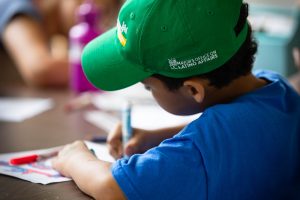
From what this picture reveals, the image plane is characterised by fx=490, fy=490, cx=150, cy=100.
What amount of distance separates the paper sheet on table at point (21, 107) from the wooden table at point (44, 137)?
0.03 m

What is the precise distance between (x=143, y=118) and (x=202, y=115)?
54 centimetres

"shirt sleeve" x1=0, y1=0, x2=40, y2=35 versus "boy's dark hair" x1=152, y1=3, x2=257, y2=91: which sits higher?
"shirt sleeve" x1=0, y1=0, x2=40, y2=35

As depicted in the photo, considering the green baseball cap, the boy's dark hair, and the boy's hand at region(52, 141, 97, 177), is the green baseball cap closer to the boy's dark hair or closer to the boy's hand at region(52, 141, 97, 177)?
the boy's dark hair

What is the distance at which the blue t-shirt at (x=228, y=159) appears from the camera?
0.77m

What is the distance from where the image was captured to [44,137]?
1.21 m

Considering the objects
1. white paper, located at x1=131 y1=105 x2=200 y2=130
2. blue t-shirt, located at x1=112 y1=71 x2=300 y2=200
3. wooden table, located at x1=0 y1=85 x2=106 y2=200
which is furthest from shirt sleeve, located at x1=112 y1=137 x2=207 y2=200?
white paper, located at x1=131 y1=105 x2=200 y2=130

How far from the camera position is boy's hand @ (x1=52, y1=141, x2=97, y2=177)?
908 mm

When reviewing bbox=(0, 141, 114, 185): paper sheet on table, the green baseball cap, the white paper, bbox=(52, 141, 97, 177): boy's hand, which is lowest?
the white paper

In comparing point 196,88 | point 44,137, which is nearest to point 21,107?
point 44,137

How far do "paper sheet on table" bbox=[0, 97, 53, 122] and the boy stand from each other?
19.7 inches

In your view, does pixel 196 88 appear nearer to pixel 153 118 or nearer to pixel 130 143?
pixel 130 143

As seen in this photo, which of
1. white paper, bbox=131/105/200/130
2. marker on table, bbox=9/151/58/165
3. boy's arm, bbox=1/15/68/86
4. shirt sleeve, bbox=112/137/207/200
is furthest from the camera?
boy's arm, bbox=1/15/68/86

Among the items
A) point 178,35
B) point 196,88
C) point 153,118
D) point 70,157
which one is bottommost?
point 153,118

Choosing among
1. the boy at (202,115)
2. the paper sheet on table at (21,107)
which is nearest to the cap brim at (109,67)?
the boy at (202,115)
